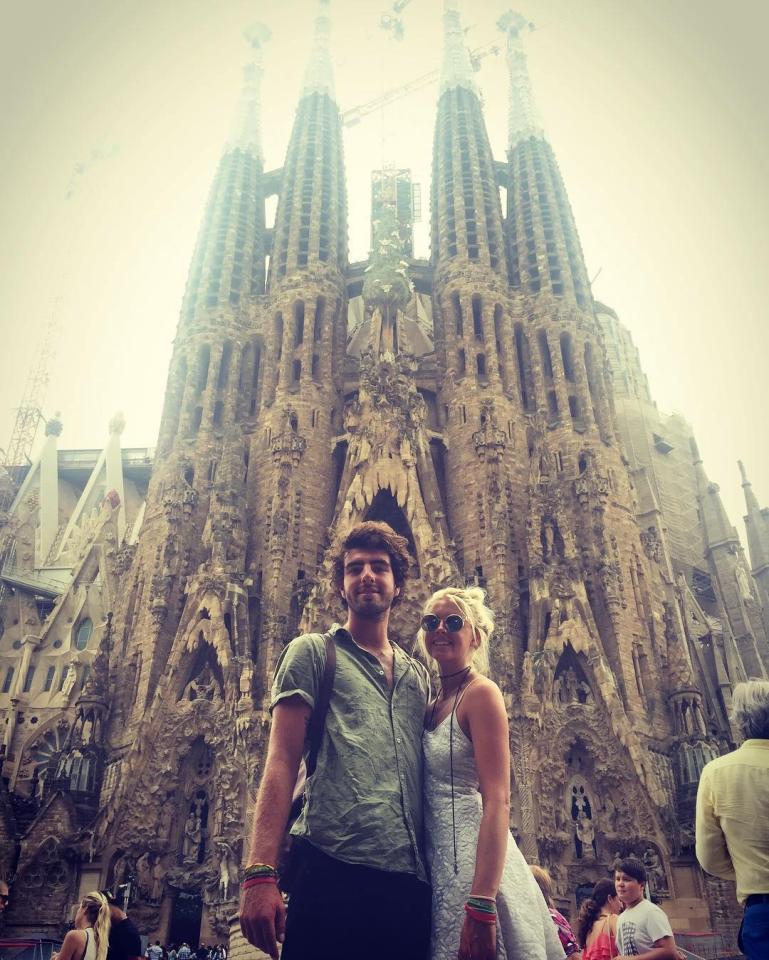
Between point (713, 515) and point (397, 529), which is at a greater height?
point (713, 515)

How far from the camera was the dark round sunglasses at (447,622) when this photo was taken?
159 inches

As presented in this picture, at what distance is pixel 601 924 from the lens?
678 centimetres

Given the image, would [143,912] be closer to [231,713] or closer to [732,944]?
[231,713]

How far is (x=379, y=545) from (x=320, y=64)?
46430mm

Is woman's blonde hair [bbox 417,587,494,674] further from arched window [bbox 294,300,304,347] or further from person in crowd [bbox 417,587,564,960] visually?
arched window [bbox 294,300,304,347]

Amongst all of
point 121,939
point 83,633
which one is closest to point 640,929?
point 121,939

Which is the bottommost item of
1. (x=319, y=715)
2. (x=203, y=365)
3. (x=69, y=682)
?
(x=319, y=715)

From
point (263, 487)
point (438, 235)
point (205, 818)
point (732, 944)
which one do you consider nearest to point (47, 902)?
point (205, 818)

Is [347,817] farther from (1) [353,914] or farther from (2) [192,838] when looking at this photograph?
(2) [192,838]

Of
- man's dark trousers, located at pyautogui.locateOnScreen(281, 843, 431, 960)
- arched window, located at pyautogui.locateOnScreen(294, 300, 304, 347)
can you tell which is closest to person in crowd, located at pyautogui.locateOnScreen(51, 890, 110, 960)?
man's dark trousers, located at pyautogui.locateOnScreen(281, 843, 431, 960)

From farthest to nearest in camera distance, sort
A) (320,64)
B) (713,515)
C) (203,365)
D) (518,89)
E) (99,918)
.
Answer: (320,64)
(518,89)
(713,515)
(203,365)
(99,918)

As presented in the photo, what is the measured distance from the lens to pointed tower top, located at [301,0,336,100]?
43.2 meters

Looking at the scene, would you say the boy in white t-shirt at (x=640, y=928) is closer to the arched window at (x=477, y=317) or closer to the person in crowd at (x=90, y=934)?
the person in crowd at (x=90, y=934)

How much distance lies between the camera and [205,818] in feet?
76.0
